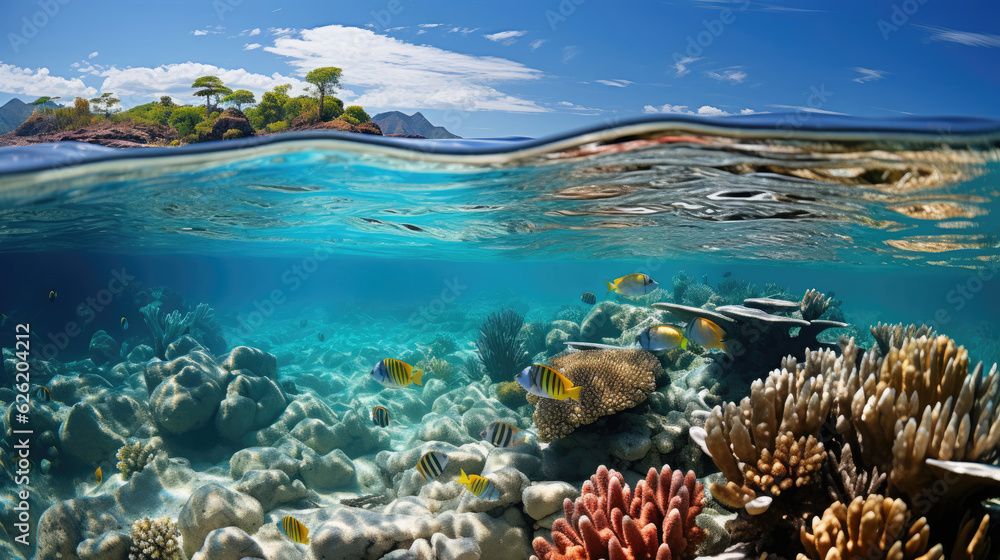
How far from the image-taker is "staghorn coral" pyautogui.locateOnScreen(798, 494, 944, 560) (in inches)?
108

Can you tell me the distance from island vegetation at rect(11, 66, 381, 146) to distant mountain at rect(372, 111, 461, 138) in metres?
0.90

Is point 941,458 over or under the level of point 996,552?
over

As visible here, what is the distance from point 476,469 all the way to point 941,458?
577 cm

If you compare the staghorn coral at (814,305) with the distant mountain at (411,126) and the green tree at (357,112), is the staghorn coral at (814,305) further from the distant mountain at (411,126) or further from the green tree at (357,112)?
the green tree at (357,112)

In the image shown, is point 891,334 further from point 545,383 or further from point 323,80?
point 323,80

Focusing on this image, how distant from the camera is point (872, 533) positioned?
2799 mm

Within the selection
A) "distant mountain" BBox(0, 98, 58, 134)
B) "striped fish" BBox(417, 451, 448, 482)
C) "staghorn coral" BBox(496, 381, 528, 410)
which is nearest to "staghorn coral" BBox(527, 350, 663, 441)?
"striped fish" BBox(417, 451, 448, 482)

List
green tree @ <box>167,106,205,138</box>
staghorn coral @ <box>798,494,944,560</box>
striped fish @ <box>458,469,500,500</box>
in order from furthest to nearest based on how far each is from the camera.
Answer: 1. green tree @ <box>167,106,205,138</box>
2. striped fish @ <box>458,469,500,500</box>
3. staghorn coral @ <box>798,494,944,560</box>

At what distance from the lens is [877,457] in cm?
338

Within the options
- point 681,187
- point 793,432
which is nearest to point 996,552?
point 793,432

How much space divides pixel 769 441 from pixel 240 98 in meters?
16.2

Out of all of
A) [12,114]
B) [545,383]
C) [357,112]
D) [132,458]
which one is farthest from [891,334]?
[12,114]

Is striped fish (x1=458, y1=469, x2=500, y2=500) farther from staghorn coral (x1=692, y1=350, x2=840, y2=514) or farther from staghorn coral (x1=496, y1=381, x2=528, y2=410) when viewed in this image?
staghorn coral (x1=496, y1=381, x2=528, y2=410)

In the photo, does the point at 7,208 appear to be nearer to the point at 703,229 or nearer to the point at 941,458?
the point at 941,458
